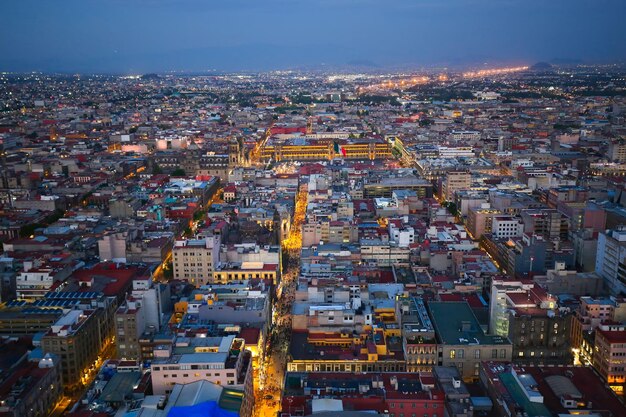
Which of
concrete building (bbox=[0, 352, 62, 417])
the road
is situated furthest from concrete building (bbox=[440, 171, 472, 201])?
concrete building (bbox=[0, 352, 62, 417])

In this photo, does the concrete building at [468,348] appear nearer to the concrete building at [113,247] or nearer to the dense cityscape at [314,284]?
the dense cityscape at [314,284]

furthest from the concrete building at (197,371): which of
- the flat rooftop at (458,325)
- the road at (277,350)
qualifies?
the flat rooftop at (458,325)

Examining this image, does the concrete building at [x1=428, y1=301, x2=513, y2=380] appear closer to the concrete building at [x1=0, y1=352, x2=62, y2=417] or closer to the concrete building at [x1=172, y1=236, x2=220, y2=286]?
the concrete building at [x1=172, y1=236, x2=220, y2=286]

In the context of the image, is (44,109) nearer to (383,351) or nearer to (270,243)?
(270,243)

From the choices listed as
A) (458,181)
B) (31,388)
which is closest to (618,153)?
(458,181)

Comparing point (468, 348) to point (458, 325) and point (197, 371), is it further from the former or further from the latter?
point (197, 371)

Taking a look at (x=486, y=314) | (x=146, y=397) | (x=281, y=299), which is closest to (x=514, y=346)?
(x=486, y=314)

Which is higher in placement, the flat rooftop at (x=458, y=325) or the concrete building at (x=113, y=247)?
the concrete building at (x=113, y=247)
